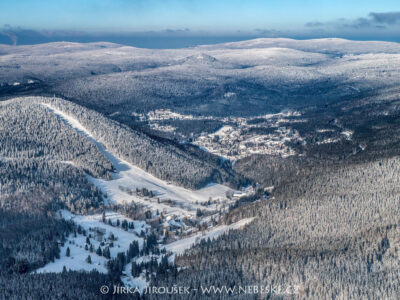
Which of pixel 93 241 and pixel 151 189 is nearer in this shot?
pixel 93 241

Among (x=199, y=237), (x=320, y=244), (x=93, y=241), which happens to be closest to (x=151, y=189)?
(x=93, y=241)

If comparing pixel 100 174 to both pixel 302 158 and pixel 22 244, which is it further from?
pixel 302 158

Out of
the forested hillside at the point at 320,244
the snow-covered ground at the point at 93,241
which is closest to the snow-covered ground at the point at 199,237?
the forested hillside at the point at 320,244

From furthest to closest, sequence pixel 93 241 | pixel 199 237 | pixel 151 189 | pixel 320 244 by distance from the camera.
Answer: pixel 151 189 → pixel 199 237 → pixel 93 241 → pixel 320 244

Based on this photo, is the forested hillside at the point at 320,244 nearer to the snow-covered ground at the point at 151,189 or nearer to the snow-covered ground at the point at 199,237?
the snow-covered ground at the point at 199,237

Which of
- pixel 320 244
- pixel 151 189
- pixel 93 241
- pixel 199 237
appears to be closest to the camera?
pixel 320 244

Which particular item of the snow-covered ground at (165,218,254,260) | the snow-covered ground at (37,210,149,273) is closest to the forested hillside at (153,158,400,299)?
the snow-covered ground at (165,218,254,260)

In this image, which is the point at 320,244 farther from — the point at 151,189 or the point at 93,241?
the point at 151,189

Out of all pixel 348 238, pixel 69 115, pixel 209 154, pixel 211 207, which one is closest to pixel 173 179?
pixel 211 207

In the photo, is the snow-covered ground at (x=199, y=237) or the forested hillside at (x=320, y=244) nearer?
the forested hillside at (x=320, y=244)
